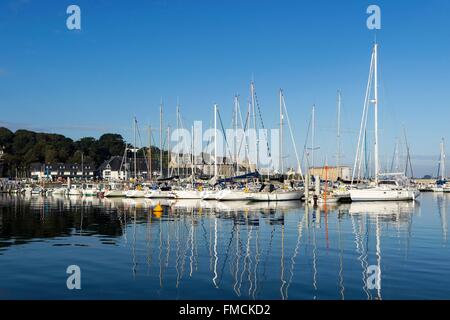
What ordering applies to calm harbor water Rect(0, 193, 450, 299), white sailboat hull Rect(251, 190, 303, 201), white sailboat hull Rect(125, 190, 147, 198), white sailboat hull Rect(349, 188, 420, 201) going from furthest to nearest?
white sailboat hull Rect(125, 190, 147, 198), white sailboat hull Rect(251, 190, 303, 201), white sailboat hull Rect(349, 188, 420, 201), calm harbor water Rect(0, 193, 450, 299)

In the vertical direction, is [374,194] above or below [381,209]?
above

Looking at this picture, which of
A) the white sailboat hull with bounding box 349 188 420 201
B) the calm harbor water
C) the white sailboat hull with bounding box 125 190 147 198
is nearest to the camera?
the calm harbor water

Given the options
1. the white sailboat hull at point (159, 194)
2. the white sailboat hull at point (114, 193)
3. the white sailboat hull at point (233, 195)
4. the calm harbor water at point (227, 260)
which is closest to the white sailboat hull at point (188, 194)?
the white sailboat hull at point (159, 194)

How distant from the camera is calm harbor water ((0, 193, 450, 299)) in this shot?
16.6 metres

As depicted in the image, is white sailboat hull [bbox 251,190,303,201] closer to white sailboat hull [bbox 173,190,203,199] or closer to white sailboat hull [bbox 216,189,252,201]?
white sailboat hull [bbox 216,189,252,201]

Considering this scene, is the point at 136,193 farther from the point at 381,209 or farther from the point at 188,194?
the point at 381,209

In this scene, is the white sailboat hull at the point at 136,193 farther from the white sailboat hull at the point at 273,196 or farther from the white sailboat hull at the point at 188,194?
the white sailboat hull at the point at 273,196

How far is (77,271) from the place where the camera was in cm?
2005

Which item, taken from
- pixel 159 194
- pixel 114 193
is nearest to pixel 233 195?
pixel 159 194

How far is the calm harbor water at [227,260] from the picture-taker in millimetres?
16578

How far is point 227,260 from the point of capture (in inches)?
881

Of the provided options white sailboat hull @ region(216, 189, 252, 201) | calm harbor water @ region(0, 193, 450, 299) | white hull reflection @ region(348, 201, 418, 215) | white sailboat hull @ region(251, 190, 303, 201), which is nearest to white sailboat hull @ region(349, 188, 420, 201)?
white hull reflection @ region(348, 201, 418, 215)
